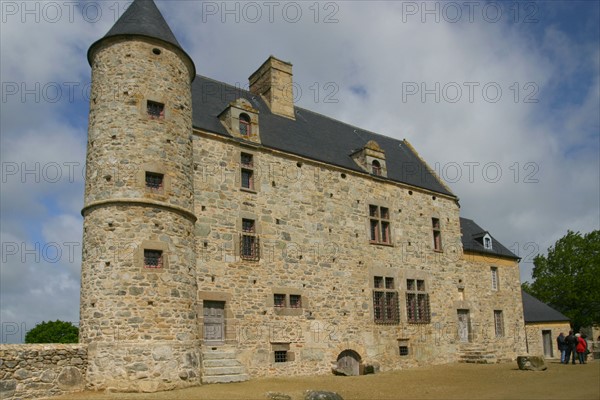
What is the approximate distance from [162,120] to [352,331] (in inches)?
390

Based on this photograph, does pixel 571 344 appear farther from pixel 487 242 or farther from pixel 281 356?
pixel 281 356

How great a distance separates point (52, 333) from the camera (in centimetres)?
3111

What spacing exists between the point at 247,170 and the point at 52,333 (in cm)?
1982

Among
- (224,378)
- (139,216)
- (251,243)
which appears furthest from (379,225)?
(139,216)

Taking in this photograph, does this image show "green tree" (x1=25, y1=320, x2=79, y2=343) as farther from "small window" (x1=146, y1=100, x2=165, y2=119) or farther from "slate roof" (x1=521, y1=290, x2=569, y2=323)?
"slate roof" (x1=521, y1=290, x2=569, y2=323)

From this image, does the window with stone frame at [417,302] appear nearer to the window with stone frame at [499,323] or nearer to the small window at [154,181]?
the window with stone frame at [499,323]

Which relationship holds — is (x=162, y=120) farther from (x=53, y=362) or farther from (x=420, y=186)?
(x=420, y=186)

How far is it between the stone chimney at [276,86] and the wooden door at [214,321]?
30.0ft

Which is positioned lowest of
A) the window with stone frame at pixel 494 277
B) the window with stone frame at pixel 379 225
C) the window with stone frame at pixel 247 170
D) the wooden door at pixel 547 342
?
the wooden door at pixel 547 342

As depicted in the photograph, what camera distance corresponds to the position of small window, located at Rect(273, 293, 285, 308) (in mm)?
17625

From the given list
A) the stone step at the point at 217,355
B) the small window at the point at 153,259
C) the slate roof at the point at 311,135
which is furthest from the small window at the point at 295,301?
the small window at the point at 153,259

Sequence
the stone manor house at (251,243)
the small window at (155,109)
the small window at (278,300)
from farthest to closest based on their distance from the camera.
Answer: the small window at (278,300), the small window at (155,109), the stone manor house at (251,243)

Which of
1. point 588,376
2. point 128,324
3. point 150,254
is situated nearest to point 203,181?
point 150,254

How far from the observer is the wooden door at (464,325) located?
2369 centimetres
